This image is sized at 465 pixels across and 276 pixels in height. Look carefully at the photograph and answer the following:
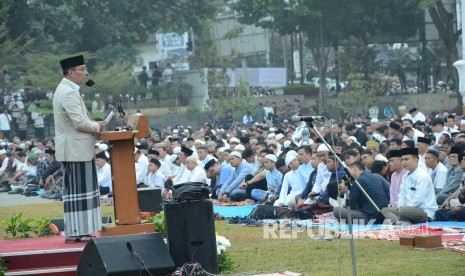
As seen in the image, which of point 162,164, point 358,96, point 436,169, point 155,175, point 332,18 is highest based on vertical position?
point 332,18

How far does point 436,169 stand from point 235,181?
517 centimetres

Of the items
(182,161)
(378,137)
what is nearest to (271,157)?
(182,161)

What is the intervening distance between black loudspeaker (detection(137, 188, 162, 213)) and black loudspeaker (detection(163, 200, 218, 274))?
3.62m

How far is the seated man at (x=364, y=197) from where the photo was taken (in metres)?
13.8

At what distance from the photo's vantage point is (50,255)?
9.84 meters

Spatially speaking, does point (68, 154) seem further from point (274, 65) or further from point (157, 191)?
point (274, 65)

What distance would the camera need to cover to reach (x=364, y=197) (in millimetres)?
14055

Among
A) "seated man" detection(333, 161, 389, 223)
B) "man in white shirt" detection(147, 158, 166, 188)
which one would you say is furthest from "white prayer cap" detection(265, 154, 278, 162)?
"seated man" detection(333, 161, 389, 223)

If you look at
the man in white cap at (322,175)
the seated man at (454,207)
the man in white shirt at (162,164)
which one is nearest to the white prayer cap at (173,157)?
the man in white shirt at (162,164)

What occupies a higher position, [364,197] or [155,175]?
[364,197]

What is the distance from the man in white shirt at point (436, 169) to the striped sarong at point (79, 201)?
6.34 m

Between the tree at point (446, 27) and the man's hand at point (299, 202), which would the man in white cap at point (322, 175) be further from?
the tree at point (446, 27)

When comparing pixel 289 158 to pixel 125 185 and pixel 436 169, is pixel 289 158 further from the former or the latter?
pixel 125 185

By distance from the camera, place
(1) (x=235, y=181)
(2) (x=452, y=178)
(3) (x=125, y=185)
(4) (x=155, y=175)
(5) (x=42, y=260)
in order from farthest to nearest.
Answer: (4) (x=155, y=175) → (1) (x=235, y=181) → (2) (x=452, y=178) → (3) (x=125, y=185) → (5) (x=42, y=260)
